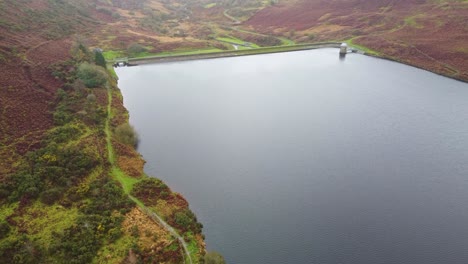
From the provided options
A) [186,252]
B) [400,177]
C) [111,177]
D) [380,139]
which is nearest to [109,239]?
[186,252]

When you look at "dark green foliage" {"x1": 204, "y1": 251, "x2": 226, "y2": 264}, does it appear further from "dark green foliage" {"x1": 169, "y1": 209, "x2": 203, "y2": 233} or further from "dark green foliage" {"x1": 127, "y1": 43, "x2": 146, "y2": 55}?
"dark green foliage" {"x1": 127, "y1": 43, "x2": 146, "y2": 55}

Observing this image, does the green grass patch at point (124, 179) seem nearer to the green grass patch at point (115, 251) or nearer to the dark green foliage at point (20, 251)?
the green grass patch at point (115, 251)

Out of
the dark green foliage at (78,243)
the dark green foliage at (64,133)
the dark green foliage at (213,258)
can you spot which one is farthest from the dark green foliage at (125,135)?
the dark green foliage at (213,258)

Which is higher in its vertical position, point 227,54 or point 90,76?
point 227,54

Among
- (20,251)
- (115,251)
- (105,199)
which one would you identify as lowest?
(20,251)

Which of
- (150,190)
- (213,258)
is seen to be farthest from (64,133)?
(213,258)

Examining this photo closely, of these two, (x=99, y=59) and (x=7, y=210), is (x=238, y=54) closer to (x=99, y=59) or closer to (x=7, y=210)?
(x=99, y=59)

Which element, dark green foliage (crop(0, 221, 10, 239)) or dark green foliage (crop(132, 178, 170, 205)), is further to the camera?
dark green foliage (crop(132, 178, 170, 205))

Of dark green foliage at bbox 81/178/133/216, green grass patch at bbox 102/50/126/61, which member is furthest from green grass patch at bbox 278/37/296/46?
dark green foliage at bbox 81/178/133/216
